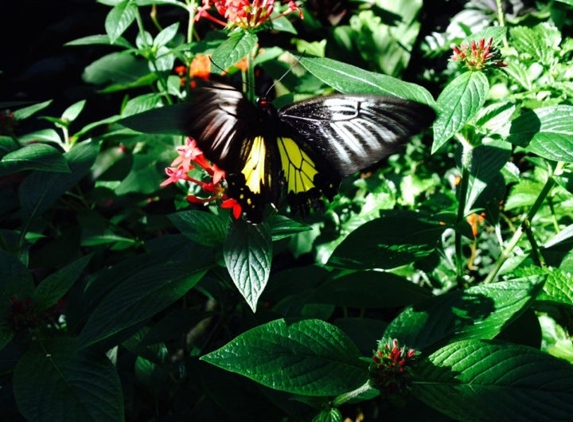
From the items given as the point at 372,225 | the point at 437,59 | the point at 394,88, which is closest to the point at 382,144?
the point at 394,88

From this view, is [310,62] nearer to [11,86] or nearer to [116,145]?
[116,145]

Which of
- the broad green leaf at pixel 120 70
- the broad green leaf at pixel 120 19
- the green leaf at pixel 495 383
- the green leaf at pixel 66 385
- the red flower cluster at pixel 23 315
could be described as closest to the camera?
the green leaf at pixel 495 383

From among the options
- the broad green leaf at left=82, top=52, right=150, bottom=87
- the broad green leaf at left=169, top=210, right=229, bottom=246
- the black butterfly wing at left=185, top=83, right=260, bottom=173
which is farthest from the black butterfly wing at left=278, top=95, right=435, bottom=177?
the broad green leaf at left=82, top=52, right=150, bottom=87

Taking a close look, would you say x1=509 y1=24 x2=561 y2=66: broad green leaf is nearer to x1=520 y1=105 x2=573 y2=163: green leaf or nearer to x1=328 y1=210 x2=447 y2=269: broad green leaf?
x1=520 y1=105 x2=573 y2=163: green leaf

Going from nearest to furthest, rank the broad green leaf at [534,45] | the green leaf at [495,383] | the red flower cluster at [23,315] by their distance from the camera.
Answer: the green leaf at [495,383] → the red flower cluster at [23,315] → the broad green leaf at [534,45]

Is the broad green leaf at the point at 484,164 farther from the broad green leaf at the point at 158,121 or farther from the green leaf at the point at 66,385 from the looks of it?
→ the green leaf at the point at 66,385

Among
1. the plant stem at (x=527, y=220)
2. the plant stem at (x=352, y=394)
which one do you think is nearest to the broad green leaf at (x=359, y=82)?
the plant stem at (x=527, y=220)

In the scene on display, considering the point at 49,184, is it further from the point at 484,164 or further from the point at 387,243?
the point at 484,164

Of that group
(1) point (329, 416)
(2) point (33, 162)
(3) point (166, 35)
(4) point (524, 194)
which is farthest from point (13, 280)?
(4) point (524, 194)
